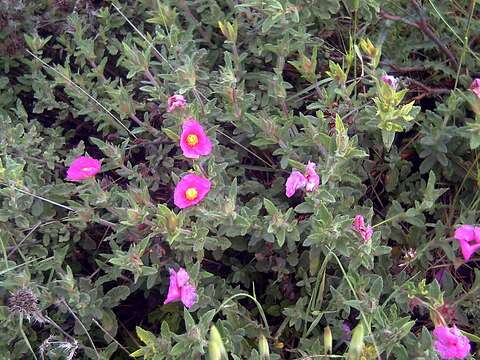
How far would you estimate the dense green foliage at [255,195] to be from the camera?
6.84 feet

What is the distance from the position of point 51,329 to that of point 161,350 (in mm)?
508

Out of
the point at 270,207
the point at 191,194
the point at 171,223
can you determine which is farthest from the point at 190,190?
the point at 270,207

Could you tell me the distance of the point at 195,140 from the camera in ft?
7.09

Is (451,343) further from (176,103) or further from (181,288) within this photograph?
(176,103)

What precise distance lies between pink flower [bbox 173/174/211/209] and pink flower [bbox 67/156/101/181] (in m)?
0.32

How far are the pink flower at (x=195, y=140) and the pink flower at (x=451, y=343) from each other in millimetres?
908

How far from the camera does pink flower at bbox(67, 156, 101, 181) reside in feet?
7.20

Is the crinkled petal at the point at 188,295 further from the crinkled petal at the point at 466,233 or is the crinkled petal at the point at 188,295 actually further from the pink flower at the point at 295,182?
the crinkled petal at the point at 466,233

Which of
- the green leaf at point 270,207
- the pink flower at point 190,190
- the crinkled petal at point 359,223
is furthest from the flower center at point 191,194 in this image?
the crinkled petal at point 359,223

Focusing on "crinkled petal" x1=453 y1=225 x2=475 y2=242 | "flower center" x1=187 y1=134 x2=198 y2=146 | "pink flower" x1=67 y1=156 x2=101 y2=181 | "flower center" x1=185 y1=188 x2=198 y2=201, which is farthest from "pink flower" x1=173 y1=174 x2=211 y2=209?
"crinkled petal" x1=453 y1=225 x2=475 y2=242

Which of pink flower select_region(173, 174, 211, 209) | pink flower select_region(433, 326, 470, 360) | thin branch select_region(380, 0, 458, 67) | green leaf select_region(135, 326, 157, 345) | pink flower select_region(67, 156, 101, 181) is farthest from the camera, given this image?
thin branch select_region(380, 0, 458, 67)

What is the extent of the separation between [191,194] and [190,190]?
0.02m

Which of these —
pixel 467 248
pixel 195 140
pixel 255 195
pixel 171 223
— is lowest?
pixel 255 195

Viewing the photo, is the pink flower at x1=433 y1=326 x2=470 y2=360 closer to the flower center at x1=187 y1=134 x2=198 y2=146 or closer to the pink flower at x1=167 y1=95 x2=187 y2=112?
the flower center at x1=187 y1=134 x2=198 y2=146
